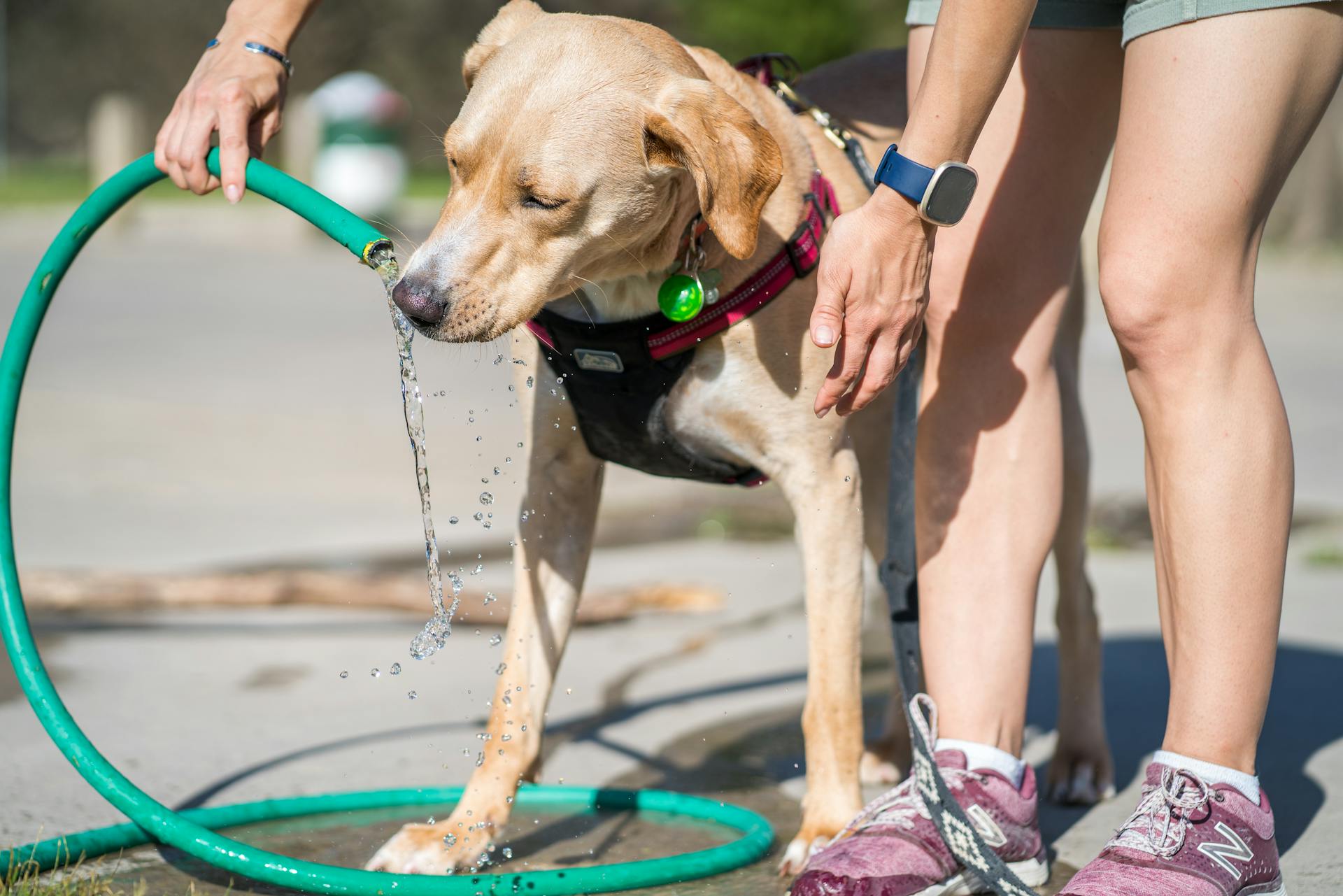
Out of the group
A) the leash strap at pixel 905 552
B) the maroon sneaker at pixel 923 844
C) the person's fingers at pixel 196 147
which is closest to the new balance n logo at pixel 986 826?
the maroon sneaker at pixel 923 844

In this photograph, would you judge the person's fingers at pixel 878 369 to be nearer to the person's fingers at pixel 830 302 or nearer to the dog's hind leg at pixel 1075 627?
the person's fingers at pixel 830 302

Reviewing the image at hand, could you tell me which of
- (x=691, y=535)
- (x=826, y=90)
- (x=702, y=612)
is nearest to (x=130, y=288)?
(x=691, y=535)

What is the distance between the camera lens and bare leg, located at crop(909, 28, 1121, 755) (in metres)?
2.42

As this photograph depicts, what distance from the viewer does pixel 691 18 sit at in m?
27.4

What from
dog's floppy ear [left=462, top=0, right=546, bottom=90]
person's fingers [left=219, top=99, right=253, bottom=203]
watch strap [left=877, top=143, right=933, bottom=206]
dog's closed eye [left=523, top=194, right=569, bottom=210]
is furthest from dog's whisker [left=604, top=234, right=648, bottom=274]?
person's fingers [left=219, top=99, right=253, bottom=203]

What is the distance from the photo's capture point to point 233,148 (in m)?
2.49

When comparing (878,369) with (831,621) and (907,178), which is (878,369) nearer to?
(907,178)

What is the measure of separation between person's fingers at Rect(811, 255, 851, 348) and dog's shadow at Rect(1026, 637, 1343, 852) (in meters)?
1.17

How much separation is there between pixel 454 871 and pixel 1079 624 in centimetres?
139

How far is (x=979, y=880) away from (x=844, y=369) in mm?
858

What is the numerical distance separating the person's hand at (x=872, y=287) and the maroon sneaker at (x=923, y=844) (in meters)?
0.69

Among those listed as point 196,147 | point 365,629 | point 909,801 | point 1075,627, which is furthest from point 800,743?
point 196,147

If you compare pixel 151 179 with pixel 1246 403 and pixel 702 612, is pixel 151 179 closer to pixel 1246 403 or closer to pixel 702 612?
pixel 1246 403

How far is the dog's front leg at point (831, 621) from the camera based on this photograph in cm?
258
